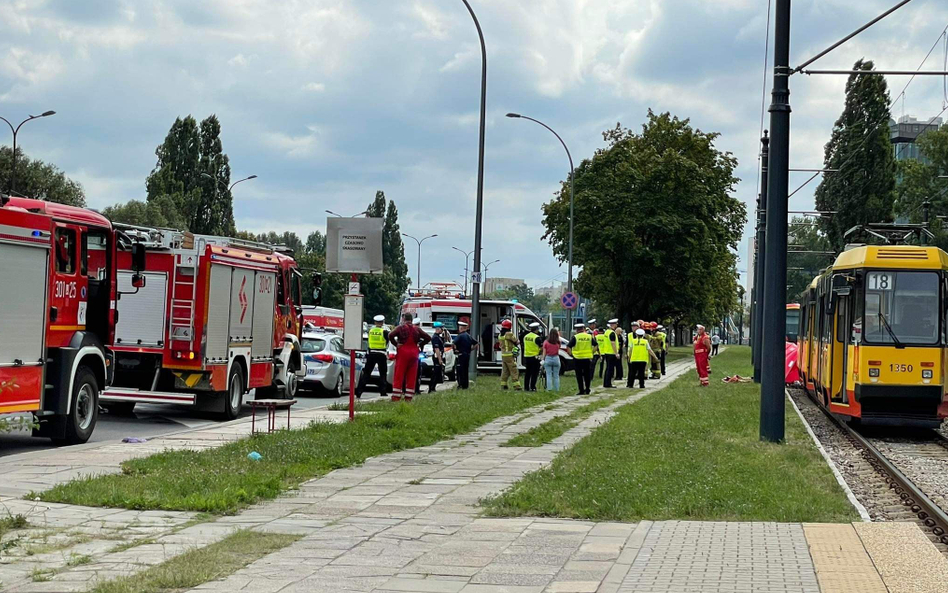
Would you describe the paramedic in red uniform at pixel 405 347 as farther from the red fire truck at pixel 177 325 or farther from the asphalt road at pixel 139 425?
the red fire truck at pixel 177 325

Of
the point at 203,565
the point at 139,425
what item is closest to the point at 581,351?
the point at 139,425

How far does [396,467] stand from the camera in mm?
12898

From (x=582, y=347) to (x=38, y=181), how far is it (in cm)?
4484

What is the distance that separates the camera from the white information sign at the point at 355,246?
58.3 feet

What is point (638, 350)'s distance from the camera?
32062 millimetres

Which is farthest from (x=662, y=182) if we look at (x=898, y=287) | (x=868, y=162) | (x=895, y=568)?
(x=895, y=568)

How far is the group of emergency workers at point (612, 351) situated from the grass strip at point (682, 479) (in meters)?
9.94

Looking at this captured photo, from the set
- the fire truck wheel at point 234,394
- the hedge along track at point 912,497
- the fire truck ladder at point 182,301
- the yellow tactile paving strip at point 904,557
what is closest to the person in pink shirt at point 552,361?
the fire truck wheel at point 234,394

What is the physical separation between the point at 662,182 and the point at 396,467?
4922 cm

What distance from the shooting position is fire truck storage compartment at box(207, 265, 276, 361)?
65.0 ft

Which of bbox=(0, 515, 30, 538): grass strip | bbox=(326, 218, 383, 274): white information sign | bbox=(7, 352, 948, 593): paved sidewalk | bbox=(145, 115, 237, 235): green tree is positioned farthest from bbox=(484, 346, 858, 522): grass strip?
bbox=(145, 115, 237, 235): green tree

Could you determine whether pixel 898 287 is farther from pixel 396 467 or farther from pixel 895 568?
pixel 895 568

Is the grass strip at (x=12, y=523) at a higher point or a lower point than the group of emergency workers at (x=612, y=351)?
lower

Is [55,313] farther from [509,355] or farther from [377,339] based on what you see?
[509,355]
